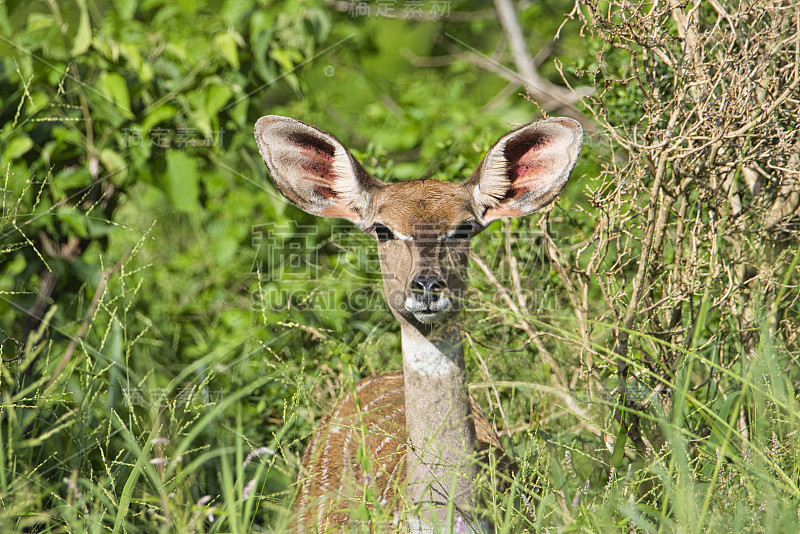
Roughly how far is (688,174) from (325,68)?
438 centimetres

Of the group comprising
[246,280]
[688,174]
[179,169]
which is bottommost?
[246,280]

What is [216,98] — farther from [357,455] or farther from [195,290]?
[357,455]

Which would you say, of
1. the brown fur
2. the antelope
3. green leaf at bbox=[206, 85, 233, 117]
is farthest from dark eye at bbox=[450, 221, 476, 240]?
green leaf at bbox=[206, 85, 233, 117]

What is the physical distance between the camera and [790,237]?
3.23 m

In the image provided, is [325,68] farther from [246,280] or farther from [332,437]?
[332,437]

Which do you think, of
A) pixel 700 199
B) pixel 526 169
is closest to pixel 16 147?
pixel 526 169

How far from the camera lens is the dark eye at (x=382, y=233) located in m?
A: 2.92

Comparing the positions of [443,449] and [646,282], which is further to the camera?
[646,282]

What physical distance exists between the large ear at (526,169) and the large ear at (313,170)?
1.34ft

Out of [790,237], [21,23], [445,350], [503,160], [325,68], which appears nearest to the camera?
[445,350]

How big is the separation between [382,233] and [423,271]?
0.32m

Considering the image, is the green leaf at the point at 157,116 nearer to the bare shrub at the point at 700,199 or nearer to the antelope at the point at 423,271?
the antelope at the point at 423,271

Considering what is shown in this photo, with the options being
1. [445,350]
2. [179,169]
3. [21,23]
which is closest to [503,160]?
[445,350]

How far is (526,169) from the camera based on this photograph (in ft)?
9.98
